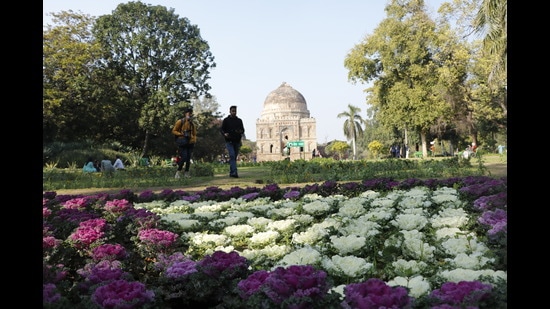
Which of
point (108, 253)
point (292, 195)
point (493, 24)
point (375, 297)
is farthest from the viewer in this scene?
point (493, 24)

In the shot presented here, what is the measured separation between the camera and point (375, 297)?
164 cm

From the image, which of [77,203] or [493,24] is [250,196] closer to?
[77,203]

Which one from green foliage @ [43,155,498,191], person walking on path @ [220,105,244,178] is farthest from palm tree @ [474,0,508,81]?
person walking on path @ [220,105,244,178]

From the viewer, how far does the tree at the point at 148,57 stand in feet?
105

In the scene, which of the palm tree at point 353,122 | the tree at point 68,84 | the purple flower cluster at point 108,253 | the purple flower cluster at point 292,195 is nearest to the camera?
the purple flower cluster at point 108,253

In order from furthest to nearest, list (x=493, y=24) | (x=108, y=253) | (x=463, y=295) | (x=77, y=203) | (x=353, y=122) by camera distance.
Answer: (x=353, y=122)
(x=493, y=24)
(x=77, y=203)
(x=108, y=253)
(x=463, y=295)

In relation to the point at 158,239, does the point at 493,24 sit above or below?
above

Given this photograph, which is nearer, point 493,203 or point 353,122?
point 493,203

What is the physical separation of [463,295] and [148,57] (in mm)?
33290

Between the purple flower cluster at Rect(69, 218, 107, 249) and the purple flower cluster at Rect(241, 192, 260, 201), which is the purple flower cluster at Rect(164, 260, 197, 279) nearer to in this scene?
the purple flower cluster at Rect(69, 218, 107, 249)

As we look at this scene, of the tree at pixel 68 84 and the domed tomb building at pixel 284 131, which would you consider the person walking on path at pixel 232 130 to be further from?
the domed tomb building at pixel 284 131

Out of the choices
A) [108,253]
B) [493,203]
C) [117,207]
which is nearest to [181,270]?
[108,253]

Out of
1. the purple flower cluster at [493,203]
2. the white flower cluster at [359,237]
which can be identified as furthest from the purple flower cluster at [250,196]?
the purple flower cluster at [493,203]

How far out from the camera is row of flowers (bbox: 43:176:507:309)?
5.94 ft
